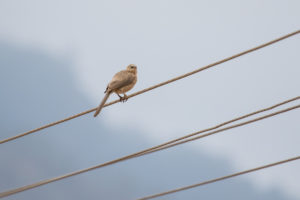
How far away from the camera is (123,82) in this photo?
30.6 ft

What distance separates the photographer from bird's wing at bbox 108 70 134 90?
29.8 feet

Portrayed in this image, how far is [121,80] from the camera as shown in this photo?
932cm

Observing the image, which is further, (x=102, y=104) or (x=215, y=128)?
(x=102, y=104)

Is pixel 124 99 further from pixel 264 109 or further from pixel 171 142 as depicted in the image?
pixel 264 109

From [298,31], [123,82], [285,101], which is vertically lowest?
[285,101]

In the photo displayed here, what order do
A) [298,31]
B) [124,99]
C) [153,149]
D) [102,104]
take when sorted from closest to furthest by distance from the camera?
[298,31], [153,149], [102,104], [124,99]

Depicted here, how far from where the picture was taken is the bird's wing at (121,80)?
907 centimetres

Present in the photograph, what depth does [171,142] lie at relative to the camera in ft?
22.9

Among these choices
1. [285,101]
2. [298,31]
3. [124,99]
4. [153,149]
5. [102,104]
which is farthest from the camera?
[124,99]

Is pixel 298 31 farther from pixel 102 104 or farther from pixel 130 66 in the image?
pixel 130 66

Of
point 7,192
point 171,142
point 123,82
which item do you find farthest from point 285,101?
point 7,192

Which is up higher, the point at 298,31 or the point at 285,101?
the point at 298,31

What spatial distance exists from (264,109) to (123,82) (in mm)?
3337

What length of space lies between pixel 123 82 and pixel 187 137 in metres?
2.69
